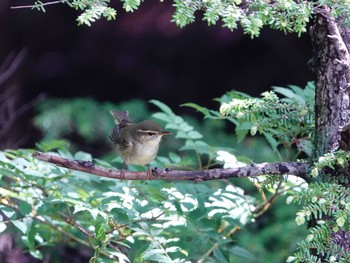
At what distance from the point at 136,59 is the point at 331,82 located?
402cm

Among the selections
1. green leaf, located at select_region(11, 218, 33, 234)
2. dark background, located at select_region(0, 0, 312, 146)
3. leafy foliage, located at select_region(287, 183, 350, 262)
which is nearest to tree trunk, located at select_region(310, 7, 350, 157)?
leafy foliage, located at select_region(287, 183, 350, 262)

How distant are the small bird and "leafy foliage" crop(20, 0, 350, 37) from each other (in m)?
1.30

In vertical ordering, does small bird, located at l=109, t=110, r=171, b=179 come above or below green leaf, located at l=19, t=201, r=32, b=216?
below

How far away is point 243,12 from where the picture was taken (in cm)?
226

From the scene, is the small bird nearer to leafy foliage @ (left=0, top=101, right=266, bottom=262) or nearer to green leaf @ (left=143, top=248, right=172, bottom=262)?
leafy foliage @ (left=0, top=101, right=266, bottom=262)

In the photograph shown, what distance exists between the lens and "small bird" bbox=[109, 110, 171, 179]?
346 cm

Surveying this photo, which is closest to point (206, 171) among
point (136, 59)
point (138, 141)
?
point (138, 141)

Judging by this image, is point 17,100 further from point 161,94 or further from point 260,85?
point 260,85

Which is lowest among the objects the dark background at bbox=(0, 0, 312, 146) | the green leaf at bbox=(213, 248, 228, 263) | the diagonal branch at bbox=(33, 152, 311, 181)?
the dark background at bbox=(0, 0, 312, 146)

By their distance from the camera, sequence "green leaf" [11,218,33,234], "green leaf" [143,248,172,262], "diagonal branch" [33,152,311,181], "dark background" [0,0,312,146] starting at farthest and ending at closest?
"dark background" [0,0,312,146] < "green leaf" [11,218,33,234] < "green leaf" [143,248,172,262] < "diagonal branch" [33,152,311,181]

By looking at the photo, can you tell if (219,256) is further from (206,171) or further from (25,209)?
(25,209)

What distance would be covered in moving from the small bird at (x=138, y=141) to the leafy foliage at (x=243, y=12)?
51.0 inches

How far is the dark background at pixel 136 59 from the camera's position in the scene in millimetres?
6223

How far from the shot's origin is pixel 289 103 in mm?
2631
